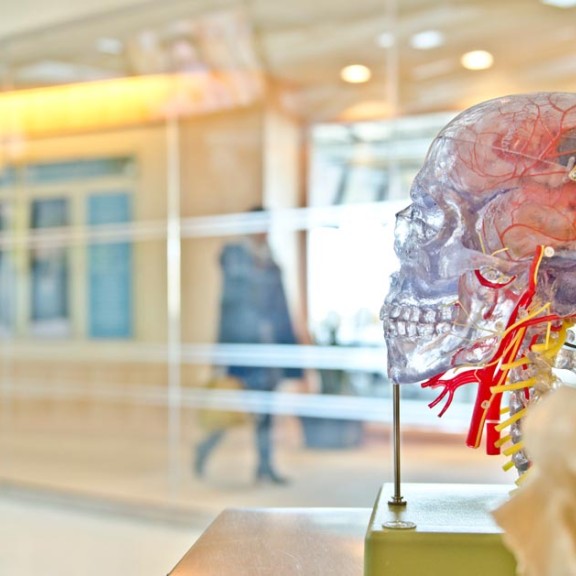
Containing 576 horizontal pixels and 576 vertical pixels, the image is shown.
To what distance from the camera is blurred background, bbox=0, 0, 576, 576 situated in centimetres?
518

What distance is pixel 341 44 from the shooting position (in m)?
5.56

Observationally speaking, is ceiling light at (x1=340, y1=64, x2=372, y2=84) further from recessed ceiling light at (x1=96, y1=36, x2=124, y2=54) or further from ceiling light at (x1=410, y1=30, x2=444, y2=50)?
recessed ceiling light at (x1=96, y1=36, x2=124, y2=54)

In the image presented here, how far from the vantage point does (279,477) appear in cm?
582

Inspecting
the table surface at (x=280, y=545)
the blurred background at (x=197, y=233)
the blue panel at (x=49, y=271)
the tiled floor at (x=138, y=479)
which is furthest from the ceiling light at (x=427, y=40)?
the table surface at (x=280, y=545)

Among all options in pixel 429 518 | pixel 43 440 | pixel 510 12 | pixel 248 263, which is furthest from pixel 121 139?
pixel 429 518

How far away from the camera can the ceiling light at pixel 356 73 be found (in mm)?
5445

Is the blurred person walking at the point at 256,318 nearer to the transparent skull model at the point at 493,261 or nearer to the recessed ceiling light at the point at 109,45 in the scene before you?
the recessed ceiling light at the point at 109,45

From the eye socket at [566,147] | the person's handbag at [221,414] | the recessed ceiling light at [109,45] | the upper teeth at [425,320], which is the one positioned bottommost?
the person's handbag at [221,414]

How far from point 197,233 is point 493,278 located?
5.00 m

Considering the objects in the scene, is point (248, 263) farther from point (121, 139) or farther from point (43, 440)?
point (43, 440)

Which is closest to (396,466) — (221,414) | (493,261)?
(493,261)

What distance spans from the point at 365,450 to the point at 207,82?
8.04ft

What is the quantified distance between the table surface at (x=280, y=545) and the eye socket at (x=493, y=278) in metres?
0.42

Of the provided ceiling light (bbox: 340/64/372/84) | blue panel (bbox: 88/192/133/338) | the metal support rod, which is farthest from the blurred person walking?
the metal support rod
